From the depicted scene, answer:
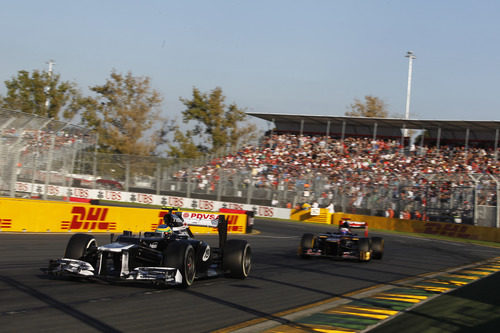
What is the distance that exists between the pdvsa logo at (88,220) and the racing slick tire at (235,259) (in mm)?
9548

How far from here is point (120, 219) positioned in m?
22.3

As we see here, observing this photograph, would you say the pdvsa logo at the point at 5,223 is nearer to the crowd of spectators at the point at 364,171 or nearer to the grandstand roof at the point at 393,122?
the crowd of spectators at the point at 364,171

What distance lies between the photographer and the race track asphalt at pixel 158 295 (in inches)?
280

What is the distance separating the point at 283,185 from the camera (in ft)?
136

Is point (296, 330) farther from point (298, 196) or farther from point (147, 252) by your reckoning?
point (298, 196)

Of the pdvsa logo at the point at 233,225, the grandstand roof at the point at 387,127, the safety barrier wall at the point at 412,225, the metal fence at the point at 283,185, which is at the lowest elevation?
the pdvsa logo at the point at 233,225

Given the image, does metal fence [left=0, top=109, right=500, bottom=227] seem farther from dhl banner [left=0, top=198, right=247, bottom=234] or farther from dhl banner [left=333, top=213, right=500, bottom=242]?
dhl banner [left=0, top=198, right=247, bottom=234]

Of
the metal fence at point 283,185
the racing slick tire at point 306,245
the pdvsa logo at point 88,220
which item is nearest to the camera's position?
the racing slick tire at point 306,245

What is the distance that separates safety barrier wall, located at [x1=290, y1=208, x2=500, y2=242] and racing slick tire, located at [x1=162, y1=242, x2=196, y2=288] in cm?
2729

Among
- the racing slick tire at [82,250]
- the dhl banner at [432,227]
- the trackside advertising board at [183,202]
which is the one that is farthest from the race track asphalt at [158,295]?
the trackside advertising board at [183,202]

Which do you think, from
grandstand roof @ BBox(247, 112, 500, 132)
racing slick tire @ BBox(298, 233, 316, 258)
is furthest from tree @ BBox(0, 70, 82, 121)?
racing slick tire @ BBox(298, 233, 316, 258)

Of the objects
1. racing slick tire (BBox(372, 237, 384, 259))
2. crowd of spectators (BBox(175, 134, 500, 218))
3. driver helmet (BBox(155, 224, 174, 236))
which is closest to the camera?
driver helmet (BBox(155, 224, 174, 236))

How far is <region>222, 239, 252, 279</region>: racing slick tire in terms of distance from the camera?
38.8 ft

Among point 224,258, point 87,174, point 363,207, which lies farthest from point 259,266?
point 363,207
